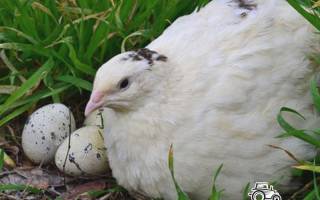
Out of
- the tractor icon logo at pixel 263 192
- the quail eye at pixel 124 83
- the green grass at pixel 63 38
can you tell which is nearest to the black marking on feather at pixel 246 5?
the green grass at pixel 63 38

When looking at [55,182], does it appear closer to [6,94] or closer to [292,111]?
[6,94]

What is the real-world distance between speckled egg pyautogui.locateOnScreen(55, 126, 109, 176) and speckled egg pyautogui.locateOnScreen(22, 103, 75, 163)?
5cm

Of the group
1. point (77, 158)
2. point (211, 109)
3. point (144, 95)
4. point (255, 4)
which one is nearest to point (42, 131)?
point (77, 158)

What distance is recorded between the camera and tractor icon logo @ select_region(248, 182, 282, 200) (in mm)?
2559

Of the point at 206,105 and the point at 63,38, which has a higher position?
the point at 63,38

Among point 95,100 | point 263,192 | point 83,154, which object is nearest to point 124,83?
point 95,100

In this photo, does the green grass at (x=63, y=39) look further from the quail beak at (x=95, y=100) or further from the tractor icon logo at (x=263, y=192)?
the tractor icon logo at (x=263, y=192)

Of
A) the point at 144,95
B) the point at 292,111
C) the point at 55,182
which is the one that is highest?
the point at 144,95

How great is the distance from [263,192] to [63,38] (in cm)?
108

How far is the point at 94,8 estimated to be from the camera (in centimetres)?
326

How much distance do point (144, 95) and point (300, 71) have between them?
21.9 inches

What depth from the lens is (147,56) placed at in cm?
270

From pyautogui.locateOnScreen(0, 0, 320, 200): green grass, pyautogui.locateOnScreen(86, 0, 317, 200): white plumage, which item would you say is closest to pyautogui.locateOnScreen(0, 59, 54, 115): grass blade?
pyautogui.locateOnScreen(0, 0, 320, 200): green grass

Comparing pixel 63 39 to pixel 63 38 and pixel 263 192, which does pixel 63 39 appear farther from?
pixel 263 192
